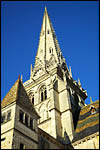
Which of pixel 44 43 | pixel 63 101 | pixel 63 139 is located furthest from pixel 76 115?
pixel 44 43

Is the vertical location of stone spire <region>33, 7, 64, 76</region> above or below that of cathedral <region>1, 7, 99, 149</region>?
above

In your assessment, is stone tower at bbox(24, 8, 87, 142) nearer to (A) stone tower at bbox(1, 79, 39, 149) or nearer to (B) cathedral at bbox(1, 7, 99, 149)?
(B) cathedral at bbox(1, 7, 99, 149)

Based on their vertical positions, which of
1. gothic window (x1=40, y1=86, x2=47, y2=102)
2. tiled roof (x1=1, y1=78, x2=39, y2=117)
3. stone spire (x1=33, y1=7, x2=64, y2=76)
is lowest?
tiled roof (x1=1, y1=78, x2=39, y2=117)

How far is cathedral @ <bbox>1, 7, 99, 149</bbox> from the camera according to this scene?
47.6ft

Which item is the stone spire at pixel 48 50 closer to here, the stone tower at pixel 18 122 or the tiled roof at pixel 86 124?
the tiled roof at pixel 86 124

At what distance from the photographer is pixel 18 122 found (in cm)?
1459

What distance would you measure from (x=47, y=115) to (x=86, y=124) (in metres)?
5.45

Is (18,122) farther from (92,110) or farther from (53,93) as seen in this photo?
(92,110)

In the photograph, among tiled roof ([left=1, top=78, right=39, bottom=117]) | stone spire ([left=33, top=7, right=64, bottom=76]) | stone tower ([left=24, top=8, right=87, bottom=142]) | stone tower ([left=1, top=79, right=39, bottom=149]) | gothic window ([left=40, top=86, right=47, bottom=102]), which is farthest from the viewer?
stone spire ([left=33, top=7, right=64, bottom=76])

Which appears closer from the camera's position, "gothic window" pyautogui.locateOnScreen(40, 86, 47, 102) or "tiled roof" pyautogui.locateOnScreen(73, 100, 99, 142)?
"tiled roof" pyautogui.locateOnScreen(73, 100, 99, 142)

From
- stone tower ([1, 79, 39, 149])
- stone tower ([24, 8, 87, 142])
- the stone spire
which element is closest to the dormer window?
stone tower ([24, 8, 87, 142])

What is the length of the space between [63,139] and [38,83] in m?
11.2

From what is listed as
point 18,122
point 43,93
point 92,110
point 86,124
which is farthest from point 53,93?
point 18,122

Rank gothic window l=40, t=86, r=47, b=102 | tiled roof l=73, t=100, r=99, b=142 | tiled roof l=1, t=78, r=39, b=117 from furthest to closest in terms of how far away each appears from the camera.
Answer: gothic window l=40, t=86, r=47, b=102 → tiled roof l=73, t=100, r=99, b=142 → tiled roof l=1, t=78, r=39, b=117
